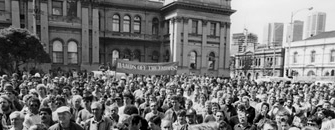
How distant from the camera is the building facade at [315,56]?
44531 millimetres

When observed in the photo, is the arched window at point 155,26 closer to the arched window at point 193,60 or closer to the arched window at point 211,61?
the arched window at point 193,60

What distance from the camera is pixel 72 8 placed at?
1171 inches

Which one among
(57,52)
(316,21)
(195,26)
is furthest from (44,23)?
(316,21)

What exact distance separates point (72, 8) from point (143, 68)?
1873cm

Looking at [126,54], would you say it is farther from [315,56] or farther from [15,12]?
[315,56]

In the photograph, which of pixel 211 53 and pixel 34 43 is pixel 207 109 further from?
pixel 211 53

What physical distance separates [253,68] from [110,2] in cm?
4515

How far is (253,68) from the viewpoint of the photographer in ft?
211

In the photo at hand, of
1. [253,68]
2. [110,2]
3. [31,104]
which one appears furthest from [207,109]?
[253,68]

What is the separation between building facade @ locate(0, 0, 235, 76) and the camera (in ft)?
93.7

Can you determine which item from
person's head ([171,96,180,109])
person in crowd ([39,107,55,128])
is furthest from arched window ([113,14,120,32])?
person in crowd ([39,107,55,128])

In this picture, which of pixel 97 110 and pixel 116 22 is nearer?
pixel 97 110

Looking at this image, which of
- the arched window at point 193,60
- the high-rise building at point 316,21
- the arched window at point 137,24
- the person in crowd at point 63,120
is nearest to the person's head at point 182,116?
the person in crowd at point 63,120

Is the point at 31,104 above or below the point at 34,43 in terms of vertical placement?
below
